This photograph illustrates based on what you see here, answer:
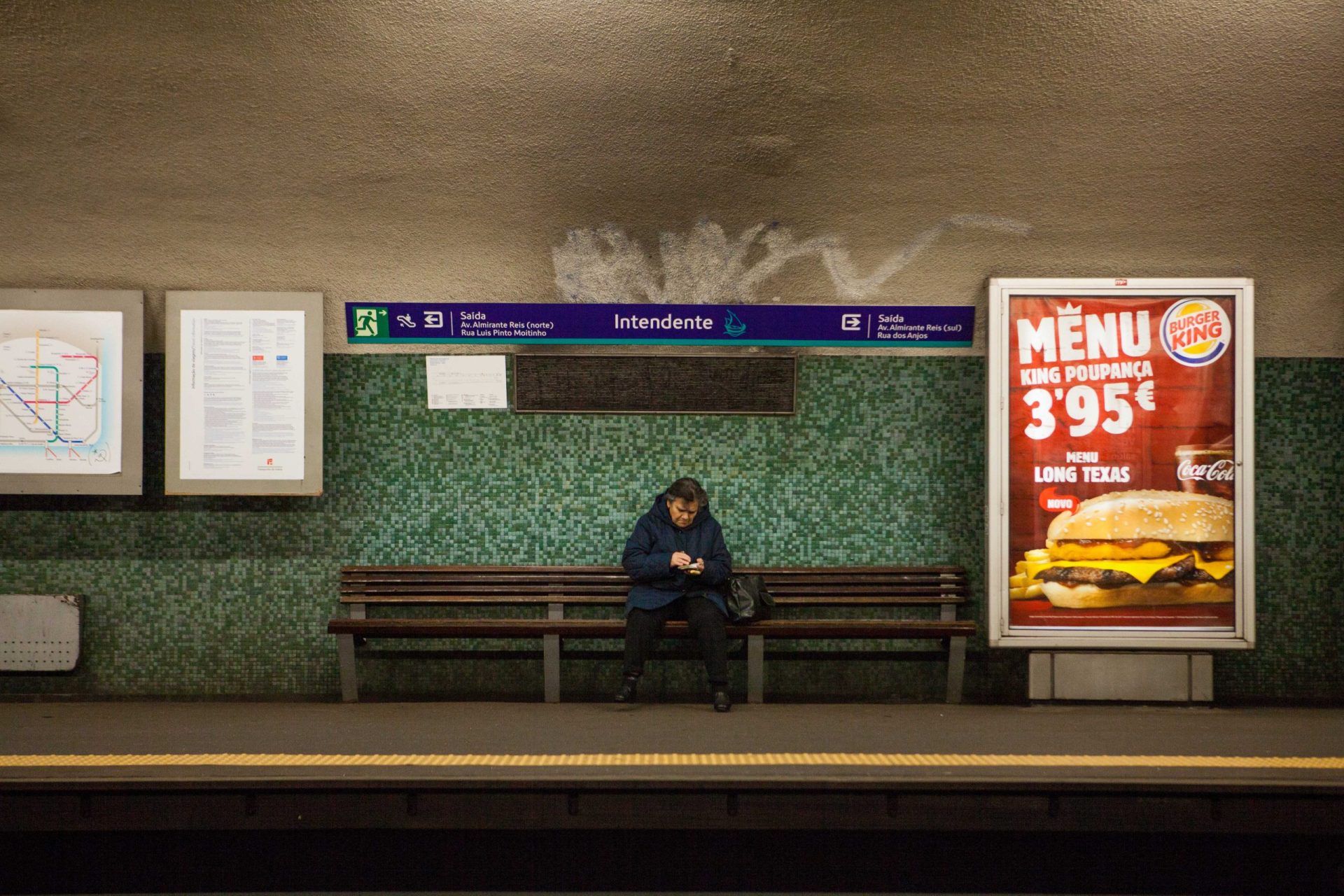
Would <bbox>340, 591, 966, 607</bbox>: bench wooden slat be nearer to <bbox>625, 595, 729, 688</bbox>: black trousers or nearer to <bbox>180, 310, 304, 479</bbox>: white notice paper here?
<bbox>625, 595, 729, 688</bbox>: black trousers

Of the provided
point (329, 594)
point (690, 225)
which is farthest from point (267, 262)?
point (690, 225)

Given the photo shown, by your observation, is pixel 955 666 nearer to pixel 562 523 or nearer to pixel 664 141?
pixel 562 523

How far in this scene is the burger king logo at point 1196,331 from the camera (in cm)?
496

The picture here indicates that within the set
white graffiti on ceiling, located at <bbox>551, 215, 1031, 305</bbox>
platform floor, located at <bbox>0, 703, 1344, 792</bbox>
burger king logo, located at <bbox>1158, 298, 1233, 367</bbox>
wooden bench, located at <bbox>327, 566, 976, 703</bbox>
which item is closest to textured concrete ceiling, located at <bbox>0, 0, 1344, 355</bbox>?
white graffiti on ceiling, located at <bbox>551, 215, 1031, 305</bbox>

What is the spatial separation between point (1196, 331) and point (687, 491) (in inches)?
98.5

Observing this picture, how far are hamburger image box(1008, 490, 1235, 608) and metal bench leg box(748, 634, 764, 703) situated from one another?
1241 mm

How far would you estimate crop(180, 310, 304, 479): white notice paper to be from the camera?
5.07m

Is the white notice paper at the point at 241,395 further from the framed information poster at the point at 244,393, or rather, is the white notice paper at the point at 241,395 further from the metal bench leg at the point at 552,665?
the metal bench leg at the point at 552,665

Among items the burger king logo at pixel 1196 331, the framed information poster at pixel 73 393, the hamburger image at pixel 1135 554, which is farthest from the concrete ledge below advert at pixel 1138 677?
the framed information poster at pixel 73 393

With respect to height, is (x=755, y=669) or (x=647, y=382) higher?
(x=647, y=382)

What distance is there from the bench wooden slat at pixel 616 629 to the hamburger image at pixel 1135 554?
1.51 feet

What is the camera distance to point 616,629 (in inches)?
200

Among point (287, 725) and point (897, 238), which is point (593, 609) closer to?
point (287, 725)

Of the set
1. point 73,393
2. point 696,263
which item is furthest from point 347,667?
point 696,263
